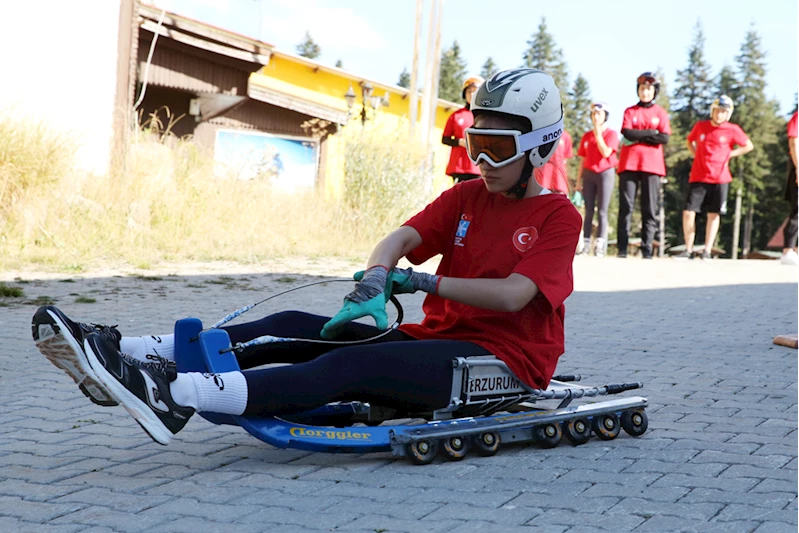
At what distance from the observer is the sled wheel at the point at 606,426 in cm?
456

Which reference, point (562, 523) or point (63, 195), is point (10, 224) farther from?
point (562, 523)

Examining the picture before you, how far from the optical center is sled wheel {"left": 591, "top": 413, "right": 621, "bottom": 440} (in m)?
4.56

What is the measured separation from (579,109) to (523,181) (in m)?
102

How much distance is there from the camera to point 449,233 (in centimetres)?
449

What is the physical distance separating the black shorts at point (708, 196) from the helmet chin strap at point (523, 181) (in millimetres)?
11633

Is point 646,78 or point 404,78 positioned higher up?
point 404,78

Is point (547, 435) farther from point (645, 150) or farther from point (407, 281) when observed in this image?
point (645, 150)

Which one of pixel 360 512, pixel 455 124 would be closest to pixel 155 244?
pixel 455 124

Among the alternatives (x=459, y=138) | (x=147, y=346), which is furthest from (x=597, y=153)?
(x=147, y=346)

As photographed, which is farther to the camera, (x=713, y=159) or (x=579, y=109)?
(x=579, y=109)

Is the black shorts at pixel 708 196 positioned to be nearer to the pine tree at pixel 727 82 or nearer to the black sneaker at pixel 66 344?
the black sneaker at pixel 66 344

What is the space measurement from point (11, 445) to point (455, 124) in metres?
10.2

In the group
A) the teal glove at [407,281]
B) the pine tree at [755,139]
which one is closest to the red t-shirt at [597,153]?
the teal glove at [407,281]

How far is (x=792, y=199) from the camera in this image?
12484 mm
